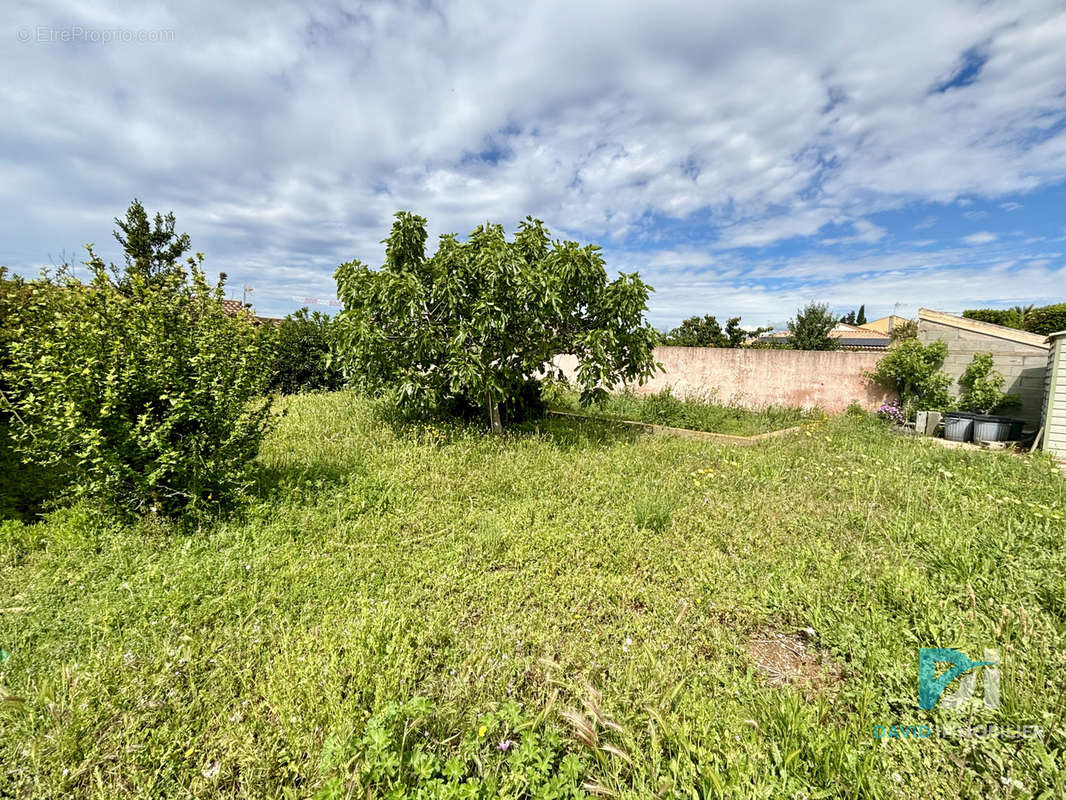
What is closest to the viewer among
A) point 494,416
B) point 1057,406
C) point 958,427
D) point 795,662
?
point 795,662

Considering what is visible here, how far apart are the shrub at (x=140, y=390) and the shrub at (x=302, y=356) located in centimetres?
617

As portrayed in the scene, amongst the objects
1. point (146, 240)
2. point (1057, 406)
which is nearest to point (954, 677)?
point (1057, 406)

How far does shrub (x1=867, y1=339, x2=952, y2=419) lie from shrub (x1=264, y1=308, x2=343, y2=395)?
11.8 m

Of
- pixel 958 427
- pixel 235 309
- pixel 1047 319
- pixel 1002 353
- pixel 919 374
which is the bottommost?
pixel 958 427

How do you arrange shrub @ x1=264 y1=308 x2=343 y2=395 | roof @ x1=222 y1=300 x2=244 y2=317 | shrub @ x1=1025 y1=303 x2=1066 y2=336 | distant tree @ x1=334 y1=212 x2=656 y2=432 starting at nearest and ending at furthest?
roof @ x1=222 y1=300 x2=244 y2=317, distant tree @ x1=334 y1=212 x2=656 y2=432, shrub @ x1=264 y1=308 x2=343 y2=395, shrub @ x1=1025 y1=303 x2=1066 y2=336

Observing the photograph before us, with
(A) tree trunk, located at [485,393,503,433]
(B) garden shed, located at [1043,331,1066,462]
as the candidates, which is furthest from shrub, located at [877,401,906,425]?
(A) tree trunk, located at [485,393,503,433]

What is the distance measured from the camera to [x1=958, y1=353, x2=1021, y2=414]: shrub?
300 inches

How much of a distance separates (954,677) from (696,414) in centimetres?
700

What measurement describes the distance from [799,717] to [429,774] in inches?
57.5

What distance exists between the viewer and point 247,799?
4.90ft

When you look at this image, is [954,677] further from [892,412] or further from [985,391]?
[892,412]

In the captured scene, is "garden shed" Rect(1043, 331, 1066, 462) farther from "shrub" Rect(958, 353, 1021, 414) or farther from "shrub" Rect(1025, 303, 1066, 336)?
"shrub" Rect(1025, 303, 1066, 336)

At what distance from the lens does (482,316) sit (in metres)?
5.36

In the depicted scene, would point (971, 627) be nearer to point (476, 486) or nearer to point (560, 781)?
point (560, 781)
